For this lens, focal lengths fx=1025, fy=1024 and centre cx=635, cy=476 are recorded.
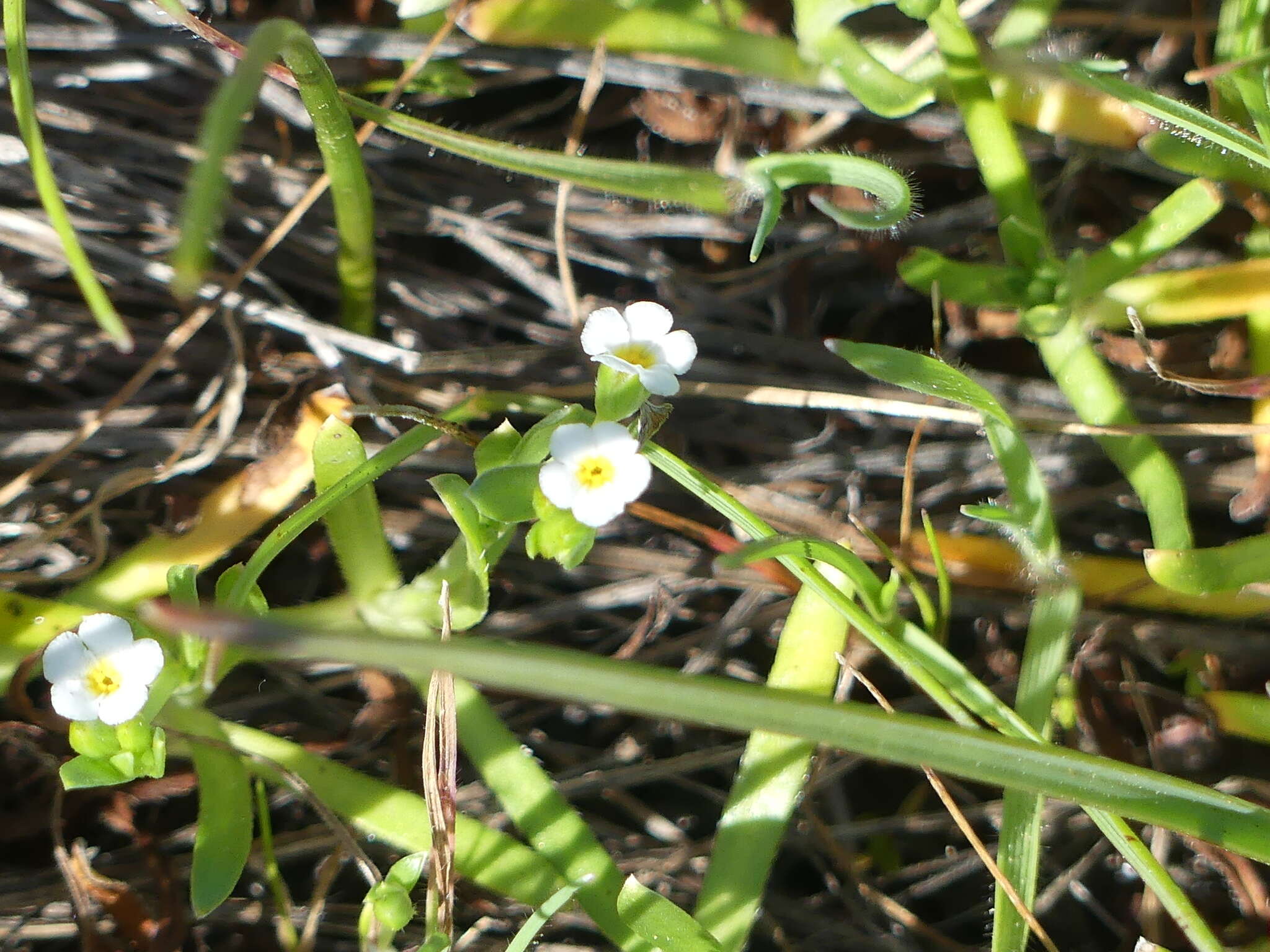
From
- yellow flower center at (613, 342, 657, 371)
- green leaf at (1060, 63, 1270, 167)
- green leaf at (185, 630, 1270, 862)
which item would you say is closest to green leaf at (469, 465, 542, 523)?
yellow flower center at (613, 342, 657, 371)

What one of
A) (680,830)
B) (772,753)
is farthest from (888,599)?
(680,830)

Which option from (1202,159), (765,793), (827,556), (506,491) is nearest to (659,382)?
(506,491)

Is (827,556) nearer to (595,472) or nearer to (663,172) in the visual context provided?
(595,472)

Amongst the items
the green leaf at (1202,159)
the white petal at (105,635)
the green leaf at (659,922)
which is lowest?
the green leaf at (659,922)

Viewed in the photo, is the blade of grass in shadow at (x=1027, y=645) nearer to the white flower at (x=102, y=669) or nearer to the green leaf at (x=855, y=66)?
the green leaf at (x=855, y=66)

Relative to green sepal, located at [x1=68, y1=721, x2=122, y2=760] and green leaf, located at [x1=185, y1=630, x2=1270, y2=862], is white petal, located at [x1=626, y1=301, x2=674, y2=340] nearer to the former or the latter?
green leaf, located at [x1=185, y1=630, x2=1270, y2=862]

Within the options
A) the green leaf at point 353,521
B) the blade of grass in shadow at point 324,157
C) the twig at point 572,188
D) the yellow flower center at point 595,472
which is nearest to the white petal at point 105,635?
the green leaf at point 353,521
